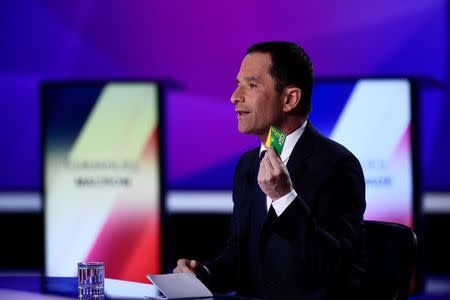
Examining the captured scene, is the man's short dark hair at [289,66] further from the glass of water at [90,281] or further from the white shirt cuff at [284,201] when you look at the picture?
the glass of water at [90,281]

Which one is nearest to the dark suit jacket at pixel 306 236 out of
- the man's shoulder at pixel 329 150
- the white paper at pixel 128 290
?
the man's shoulder at pixel 329 150

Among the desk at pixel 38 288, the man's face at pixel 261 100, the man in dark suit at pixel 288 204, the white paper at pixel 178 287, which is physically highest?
the man's face at pixel 261 100

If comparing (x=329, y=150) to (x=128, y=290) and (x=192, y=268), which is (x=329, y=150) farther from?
(x=128, y=290)

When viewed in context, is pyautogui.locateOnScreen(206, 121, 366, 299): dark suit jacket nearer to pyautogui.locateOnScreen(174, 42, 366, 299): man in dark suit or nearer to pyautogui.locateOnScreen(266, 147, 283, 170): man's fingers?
pyautogui.locateOnScreen(174, 42, 366, 299): man in dark suit

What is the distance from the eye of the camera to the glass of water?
7.20 ft

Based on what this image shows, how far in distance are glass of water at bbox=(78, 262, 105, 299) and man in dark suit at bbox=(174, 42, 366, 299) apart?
0.25 metres

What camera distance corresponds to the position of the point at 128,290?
7.52ft

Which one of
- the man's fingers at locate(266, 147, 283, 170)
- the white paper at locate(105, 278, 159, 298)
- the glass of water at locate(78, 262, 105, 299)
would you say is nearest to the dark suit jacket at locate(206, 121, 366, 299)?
the man's fingers at locate(266, 147, 283, 170)

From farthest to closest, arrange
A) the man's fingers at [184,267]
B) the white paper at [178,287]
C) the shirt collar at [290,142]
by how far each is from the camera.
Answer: the shirt collar at [290,142] < the man's fingers at [184,267] < the white paper at [178,287]

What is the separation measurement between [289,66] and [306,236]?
0.58 m

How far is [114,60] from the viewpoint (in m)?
5.49

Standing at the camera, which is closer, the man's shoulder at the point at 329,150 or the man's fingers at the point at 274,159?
the man's fingers at the point at 274,159

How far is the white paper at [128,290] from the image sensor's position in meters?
2.20

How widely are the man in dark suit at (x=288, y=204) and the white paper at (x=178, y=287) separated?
0.18 metres
